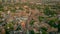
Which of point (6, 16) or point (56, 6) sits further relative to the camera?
point (56, 6)

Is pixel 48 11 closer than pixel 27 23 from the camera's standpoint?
No

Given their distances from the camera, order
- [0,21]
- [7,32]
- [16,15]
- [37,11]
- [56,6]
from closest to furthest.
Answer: [7,32] < [0,21] < [16,15] < [37,11] < [56,6]

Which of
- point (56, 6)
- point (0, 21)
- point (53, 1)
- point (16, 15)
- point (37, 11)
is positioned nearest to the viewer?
point (0, 21)

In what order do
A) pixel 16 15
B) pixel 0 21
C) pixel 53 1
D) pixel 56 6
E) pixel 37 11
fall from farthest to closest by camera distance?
pixel 53 1, pixel 56 6, pixel 37 11, pixel 16 15, pixel 0 21

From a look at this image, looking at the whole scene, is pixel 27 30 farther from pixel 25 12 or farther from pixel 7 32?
pixel 25 12

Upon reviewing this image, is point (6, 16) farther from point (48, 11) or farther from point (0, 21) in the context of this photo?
point (48, 11)

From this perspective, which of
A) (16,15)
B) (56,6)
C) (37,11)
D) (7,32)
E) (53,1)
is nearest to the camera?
(7,32)

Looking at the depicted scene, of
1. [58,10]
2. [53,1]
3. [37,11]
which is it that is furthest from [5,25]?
[53,1]

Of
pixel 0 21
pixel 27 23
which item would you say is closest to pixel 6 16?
pixel 0 21
